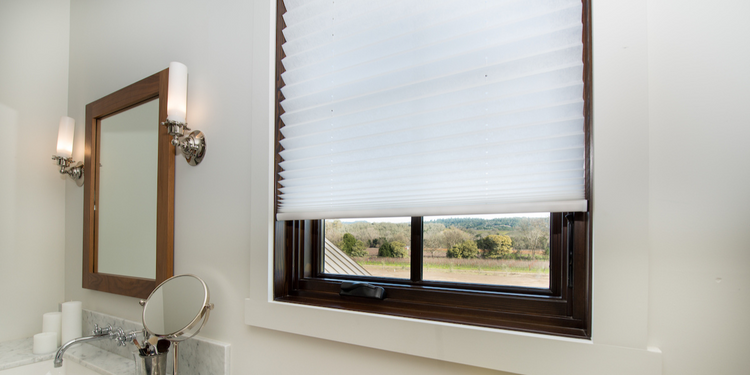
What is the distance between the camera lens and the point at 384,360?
0.79m

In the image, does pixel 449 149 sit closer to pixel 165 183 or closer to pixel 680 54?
pixel 680 54

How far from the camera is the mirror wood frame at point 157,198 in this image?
1197 millimetres

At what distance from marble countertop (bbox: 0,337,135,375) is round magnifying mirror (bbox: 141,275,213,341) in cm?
36

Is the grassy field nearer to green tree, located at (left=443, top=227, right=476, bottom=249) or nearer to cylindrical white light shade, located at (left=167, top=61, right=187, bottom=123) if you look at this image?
green tree, located at (left=443, top=227, right=476, bottom=249)

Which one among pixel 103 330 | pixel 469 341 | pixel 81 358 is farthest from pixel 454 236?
pixel 81 358

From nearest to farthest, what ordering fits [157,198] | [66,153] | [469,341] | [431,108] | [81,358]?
[469,341]
[431,108]
[157,198]
[81,358]
[66,153]

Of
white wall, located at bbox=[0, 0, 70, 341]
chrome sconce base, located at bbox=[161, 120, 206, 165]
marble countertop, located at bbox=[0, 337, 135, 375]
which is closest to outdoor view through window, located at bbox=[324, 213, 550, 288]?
chrome sconce base, located at bbox=[161, 120, 206, 165]

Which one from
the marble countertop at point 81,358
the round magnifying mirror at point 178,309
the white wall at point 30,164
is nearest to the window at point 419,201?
the round magnifying mirror at point 178,309

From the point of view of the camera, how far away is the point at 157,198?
123 centimetres

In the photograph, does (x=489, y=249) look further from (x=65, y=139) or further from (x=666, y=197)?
(x=65, y=139)

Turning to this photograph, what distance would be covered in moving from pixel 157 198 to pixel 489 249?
115cm

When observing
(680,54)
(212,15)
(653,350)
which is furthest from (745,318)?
(212,15)

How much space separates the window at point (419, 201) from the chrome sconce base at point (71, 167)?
1.23 meters

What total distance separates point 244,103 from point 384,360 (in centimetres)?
83
